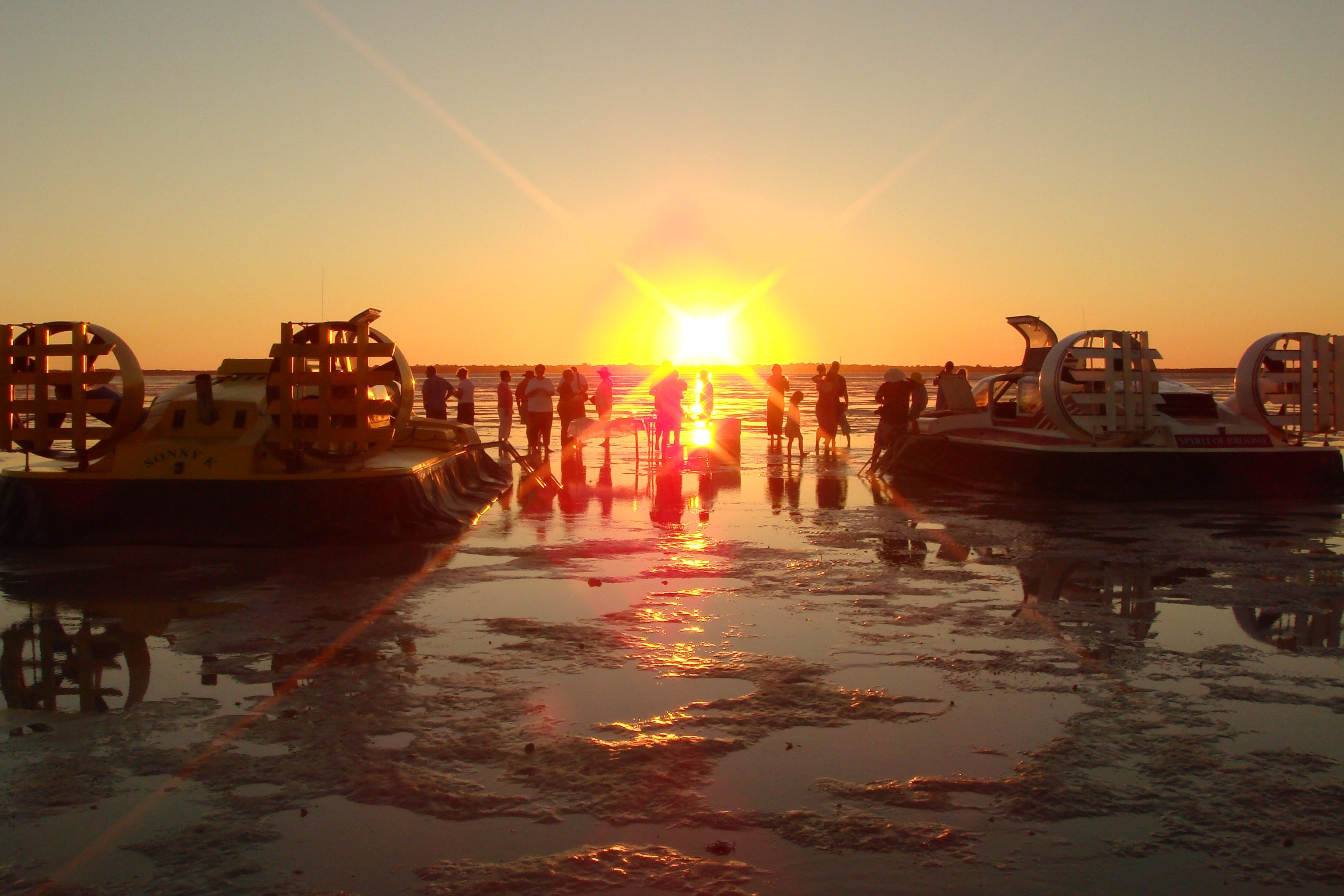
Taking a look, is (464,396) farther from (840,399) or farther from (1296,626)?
(1296,626)

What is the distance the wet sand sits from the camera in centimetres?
374

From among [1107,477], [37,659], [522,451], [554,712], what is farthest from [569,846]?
[522,451]

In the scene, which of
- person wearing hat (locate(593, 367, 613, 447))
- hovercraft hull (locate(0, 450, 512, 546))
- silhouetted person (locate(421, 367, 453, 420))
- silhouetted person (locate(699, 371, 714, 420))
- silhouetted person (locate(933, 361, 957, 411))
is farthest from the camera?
silhouetted person (locate(699, 371, 714, 420))

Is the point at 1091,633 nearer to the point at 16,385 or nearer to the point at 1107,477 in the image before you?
the point at 1107,477

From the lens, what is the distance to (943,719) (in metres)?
5.21

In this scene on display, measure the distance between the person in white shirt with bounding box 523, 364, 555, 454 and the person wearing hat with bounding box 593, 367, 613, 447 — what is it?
5.79 ft

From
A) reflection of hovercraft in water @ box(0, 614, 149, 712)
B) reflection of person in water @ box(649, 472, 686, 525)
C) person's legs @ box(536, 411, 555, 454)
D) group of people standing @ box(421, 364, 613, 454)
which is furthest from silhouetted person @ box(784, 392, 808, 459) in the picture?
reflection of hovercraft in water @ box(0, 614, 149, 712)

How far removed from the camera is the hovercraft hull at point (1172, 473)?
13961mm

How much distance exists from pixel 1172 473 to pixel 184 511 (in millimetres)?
11334

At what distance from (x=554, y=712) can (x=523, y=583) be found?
3495mm

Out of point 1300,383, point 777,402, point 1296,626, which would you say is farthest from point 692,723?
point 777,402

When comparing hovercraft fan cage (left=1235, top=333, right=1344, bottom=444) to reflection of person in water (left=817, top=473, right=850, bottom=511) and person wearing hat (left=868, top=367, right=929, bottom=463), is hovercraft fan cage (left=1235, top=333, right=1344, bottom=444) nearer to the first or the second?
person wearing hat (left=868, top=367, right=929, bottom=463)

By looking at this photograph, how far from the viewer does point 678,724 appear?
5.16m

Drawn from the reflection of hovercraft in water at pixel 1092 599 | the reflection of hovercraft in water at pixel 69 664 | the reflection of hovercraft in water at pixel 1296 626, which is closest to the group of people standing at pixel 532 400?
the reflection of hovercraft in water at pixel 1092 599
